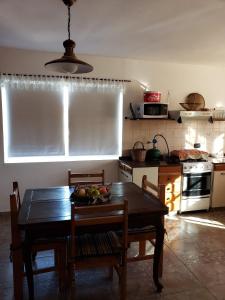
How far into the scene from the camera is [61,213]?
1.87 metres

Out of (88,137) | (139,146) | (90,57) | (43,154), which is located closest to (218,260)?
(139,146)

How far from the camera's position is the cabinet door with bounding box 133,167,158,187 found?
345 centimetres

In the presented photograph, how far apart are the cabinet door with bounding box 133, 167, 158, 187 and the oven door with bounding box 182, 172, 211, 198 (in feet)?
1.66

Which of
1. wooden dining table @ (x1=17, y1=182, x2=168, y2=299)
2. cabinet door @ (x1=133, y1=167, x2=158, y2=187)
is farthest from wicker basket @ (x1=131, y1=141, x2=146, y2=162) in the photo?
wooden dining table @ (x1=17, y1=182, x2=168, y2=299)

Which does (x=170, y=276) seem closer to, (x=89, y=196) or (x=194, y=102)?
(x=89, y=196)

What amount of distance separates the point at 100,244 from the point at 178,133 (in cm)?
278

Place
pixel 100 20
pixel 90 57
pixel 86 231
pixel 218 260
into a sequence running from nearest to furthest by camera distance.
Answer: pixel 86 231, pixel 100 20, pixel 218 260, pixel 90 57

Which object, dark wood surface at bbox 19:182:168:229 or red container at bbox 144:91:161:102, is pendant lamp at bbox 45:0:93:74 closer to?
dark wood surface at bbox 19:182:168:229

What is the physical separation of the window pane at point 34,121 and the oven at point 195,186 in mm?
2006

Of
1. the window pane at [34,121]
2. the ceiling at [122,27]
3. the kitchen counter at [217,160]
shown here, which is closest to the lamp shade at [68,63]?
the ceiling at [122,27]

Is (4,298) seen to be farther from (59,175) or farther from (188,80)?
(188,80)

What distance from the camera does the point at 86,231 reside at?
183cm

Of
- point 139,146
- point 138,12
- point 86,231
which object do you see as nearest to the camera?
point 86,231

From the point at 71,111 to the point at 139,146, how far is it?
4.11 feet
